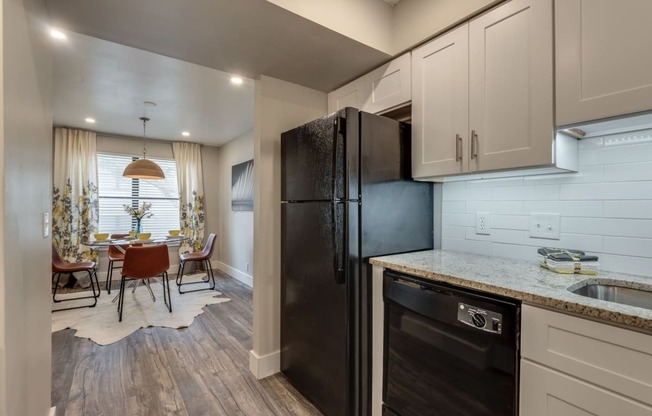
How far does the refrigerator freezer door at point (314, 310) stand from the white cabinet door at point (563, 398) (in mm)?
824

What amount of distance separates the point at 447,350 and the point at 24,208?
1.70 m

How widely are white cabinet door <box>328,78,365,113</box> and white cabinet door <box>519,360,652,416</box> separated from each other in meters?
1.79

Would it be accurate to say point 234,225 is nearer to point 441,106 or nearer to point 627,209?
point 441,106

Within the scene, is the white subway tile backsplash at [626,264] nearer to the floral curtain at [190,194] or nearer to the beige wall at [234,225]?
the beige wall at [234,225]

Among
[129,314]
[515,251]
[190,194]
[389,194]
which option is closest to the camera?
[515,251]

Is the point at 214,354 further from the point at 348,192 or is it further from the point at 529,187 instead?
the point at 529,187

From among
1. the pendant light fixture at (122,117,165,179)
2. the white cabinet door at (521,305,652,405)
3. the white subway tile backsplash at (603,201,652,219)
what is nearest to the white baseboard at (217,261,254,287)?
the pendant light fixture at (122,117,165,179)

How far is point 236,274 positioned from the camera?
5133 millimetres

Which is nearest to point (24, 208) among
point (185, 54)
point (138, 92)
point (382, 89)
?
point (185, 54)

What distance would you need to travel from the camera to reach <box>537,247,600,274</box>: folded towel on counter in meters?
1.29

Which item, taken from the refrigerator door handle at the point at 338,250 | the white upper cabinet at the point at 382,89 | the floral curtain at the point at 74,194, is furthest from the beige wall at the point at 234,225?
the refrigerator door handle at the point at 338,250

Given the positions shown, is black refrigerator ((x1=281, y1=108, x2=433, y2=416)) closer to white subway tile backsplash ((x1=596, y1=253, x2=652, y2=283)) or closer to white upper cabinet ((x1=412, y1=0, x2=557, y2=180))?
white upper cabinet ((x1=412, y1=0, x2=557, y2=180))

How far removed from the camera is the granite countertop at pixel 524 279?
0.84 m

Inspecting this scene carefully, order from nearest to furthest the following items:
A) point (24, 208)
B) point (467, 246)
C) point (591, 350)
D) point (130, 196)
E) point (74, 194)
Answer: point (591, 350) → point (24, 208) → point (467, 246) → point (74, 194) → point (130, 196)
